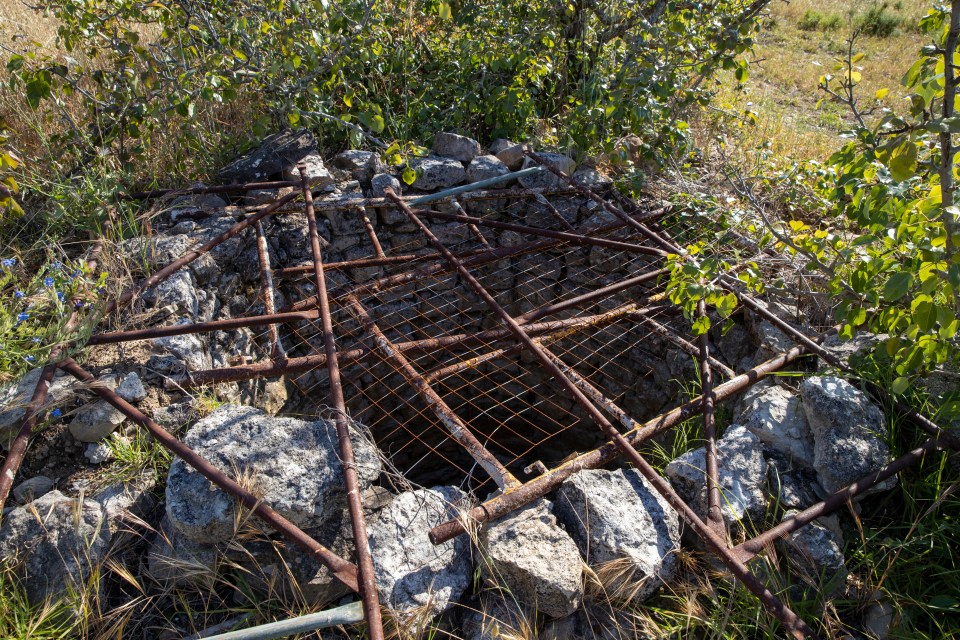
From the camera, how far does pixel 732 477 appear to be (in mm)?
2195

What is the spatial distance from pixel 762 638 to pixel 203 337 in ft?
A: 8.15

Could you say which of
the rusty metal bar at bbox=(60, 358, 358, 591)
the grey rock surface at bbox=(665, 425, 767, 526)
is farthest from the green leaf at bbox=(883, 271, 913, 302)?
the rusty metal bar at bbox=(60, 358, 358, 591)

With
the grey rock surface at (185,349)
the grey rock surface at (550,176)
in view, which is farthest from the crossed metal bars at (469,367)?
the grey rock surface at (550,176)

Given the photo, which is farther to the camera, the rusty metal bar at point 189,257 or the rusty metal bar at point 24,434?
the rusty metal bar at point 189,257

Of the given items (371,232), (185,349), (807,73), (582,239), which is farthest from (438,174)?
(807,73)

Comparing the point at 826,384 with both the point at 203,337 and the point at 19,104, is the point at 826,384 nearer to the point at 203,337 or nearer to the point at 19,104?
the point at 203,337

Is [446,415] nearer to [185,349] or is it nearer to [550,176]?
[185,349]

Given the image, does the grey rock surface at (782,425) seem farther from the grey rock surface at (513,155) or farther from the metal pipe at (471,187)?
the grey rock surface at (513,155)

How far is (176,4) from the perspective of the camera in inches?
150

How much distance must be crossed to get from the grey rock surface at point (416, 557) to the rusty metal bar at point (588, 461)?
9 cm

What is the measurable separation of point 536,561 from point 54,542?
60.3 inches

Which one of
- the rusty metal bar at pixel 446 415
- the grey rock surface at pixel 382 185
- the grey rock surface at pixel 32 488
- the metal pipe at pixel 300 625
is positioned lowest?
the rusty metal bar at pixel 446 415

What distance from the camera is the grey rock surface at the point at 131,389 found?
2289mm

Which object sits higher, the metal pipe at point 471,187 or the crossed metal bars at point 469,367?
the metal pipe at point 471,187
